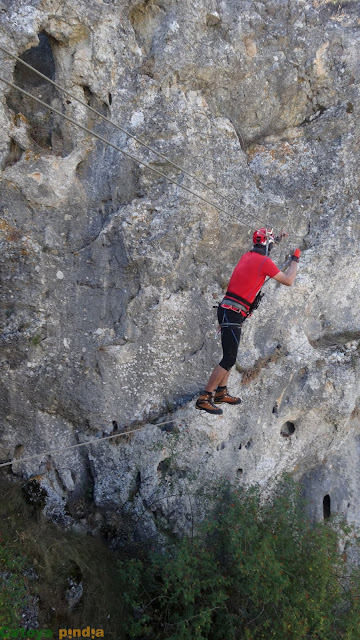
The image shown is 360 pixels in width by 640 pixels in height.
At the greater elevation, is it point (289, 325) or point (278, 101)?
point (278, 101)

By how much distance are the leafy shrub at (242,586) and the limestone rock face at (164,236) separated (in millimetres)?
676

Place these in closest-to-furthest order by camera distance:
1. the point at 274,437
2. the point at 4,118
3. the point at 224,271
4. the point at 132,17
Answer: the point at 4,118 → the point at 132,17 → the point at 224,271 → the point at 274,437

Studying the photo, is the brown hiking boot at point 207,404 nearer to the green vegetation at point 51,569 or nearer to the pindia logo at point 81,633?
the green vegetation at point 51,569

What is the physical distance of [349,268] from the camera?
7.65 meters

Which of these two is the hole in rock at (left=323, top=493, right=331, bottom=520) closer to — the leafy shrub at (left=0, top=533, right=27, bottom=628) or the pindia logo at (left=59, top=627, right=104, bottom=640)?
the pindia logo at (left=59, top=627, right=104, bottom=640)

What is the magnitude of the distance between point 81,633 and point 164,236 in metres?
4.90

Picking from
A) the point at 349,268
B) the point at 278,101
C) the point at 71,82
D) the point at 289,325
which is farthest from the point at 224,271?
the point at 71,82

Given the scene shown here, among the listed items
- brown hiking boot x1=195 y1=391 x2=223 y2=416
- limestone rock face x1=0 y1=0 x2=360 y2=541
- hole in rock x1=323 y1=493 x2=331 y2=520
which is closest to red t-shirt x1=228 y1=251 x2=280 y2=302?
limestone rock face x1=0 y1=0 x2=360 y2=541

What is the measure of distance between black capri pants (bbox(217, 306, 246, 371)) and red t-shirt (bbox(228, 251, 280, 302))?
0.24 m

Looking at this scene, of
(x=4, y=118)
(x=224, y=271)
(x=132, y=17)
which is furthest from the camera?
(x=224, y=271)

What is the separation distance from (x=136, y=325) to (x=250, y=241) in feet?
6.69

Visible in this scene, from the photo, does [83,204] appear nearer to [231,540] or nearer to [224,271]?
[224,271]

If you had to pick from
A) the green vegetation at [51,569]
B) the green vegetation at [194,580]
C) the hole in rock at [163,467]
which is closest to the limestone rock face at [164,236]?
the hole in rock at [163,467]

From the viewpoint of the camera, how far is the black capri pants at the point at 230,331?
5.54 meters
